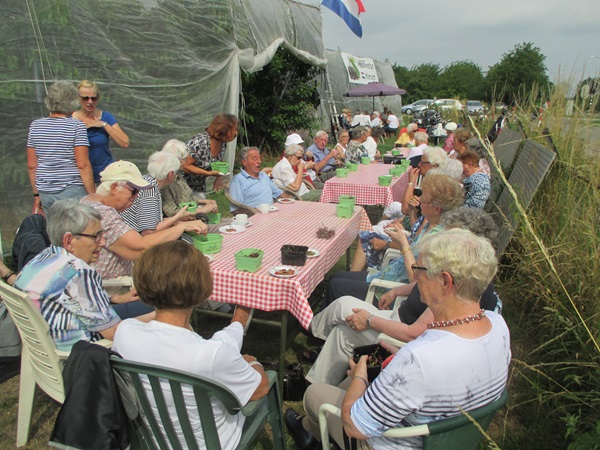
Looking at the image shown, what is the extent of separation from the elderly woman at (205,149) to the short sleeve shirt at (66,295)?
2519mm

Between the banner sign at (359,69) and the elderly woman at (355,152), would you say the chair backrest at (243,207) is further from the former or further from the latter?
the banner sign at (359,69)

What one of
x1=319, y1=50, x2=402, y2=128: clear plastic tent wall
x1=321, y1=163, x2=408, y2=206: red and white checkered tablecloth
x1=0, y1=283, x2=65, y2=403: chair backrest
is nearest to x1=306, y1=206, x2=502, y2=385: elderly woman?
x1=0, y1=283, x2=65, y2=403: chair backrest

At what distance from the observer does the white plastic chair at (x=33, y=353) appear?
6.33 ft

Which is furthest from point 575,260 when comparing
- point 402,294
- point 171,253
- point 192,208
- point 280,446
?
point 192,208

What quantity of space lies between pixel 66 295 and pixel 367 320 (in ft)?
4.96

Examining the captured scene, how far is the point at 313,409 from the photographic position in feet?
6.84

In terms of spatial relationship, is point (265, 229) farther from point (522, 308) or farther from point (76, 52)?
point (76, 52)

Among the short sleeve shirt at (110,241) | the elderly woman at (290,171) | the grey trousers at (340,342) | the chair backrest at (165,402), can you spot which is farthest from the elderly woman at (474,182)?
the chair backrest at (165,402)

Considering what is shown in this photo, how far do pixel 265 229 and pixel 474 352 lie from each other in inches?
89.9

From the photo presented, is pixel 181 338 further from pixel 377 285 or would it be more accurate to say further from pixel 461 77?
pixel 461 77

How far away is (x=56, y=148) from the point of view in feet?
12.3

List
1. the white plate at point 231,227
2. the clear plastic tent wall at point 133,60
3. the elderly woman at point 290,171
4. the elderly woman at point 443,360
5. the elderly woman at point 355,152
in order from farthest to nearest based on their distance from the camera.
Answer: the elderly woman at point 355,152 < the elderly woman at point 290,171 < the clear plastic tent wall at point 133,60 < the white plate at point 231,227 < the elderly woman at point 443,360

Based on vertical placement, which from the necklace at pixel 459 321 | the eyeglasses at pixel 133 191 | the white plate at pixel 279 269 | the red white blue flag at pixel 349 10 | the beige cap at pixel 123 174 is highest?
the red white blue flag at pixel 349 10

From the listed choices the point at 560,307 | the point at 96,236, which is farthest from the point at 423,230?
the point at 96,236
